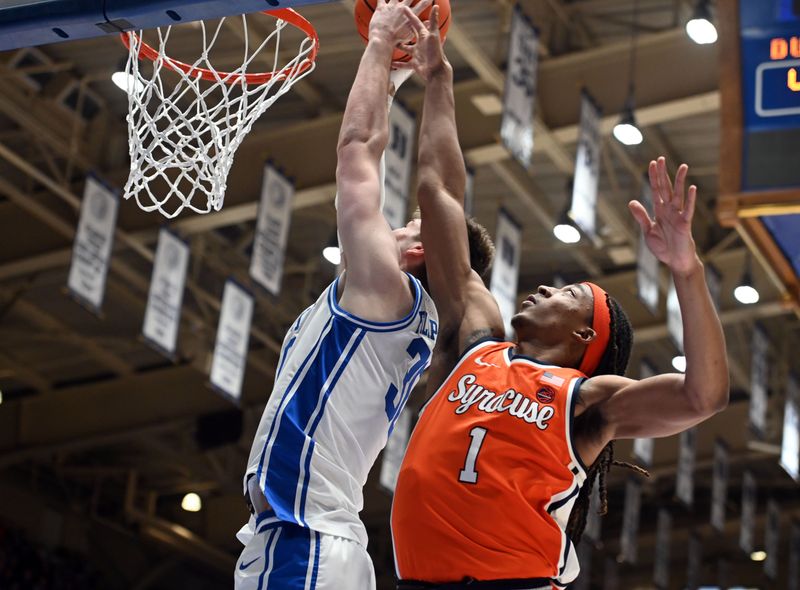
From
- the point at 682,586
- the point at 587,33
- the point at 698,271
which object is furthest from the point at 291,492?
the point at 682,586

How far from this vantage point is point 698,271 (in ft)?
13.6

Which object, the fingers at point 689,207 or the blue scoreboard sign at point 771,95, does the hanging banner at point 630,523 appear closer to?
the blue scoreboard sign at point 771,95

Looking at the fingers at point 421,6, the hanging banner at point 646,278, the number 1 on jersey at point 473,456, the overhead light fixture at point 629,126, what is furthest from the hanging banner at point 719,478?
the number 1 on jersey at point 473,456

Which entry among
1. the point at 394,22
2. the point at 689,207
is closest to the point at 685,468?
the point at 394,22

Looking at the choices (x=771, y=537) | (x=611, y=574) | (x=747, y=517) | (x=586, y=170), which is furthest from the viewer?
(x=611, y=574)

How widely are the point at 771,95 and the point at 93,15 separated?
129 inches

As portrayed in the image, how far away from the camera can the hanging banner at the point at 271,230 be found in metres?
12.8

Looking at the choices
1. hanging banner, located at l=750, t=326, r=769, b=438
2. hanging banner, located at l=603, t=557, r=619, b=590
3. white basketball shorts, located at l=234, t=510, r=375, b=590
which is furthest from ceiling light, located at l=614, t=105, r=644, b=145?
hanging banner, located at l=603, t=557, r=619, b=590

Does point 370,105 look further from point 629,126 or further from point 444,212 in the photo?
point 629,126

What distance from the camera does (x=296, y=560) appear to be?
4.05 meters

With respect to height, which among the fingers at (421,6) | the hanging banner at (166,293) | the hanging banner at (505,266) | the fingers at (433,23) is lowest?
the fingers at (433,23)

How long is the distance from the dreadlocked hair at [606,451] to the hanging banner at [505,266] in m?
8.43

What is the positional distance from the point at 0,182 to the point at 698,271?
11.2 meters

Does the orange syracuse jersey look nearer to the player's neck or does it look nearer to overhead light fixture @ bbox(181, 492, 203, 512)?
the player's neck
